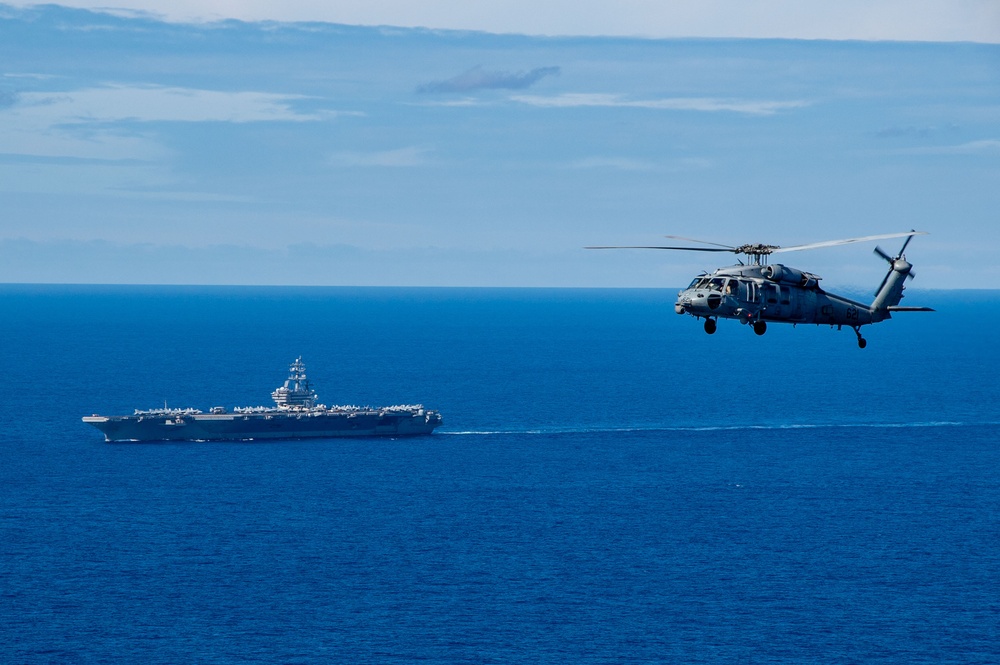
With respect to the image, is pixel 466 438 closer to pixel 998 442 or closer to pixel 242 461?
pixel 242 461

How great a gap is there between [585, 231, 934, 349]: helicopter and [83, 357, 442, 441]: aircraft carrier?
5267 inches

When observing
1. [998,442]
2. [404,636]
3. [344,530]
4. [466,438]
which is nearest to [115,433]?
[466,438]

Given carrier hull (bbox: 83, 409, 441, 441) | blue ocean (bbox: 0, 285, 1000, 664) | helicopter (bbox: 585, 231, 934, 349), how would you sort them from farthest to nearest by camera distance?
carrier hull (bbox: 83, 409, 441, 441)
blue ocean (bbox: 0, 285, 1000, 664)
helicopter (bbox: 585, 231, 934, 349)

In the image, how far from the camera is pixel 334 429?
6875 inches

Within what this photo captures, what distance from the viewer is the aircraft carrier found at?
168375 mm

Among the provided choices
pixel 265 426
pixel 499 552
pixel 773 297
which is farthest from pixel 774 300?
pixel 265 426

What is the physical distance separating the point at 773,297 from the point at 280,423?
138123 millimetres

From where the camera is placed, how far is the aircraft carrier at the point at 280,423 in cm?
16838

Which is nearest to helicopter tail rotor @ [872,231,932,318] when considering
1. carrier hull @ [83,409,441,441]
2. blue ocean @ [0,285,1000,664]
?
blue ocean @ [0,285,1000,664]

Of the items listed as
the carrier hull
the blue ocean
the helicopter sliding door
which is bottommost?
the blue ocean

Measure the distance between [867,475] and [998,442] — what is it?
3698 centimetres

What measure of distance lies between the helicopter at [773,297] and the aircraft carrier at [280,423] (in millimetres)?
133778

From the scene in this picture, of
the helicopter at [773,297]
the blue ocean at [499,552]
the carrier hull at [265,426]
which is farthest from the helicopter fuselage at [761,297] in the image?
the carrier hull at [265,426]

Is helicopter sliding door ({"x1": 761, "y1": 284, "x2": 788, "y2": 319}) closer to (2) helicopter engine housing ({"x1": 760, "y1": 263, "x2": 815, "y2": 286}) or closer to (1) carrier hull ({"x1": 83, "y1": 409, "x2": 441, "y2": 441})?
(2) helicopter engine housing ({"x1": 760, "y1": 263, "x2": 815, "y2": 286})
